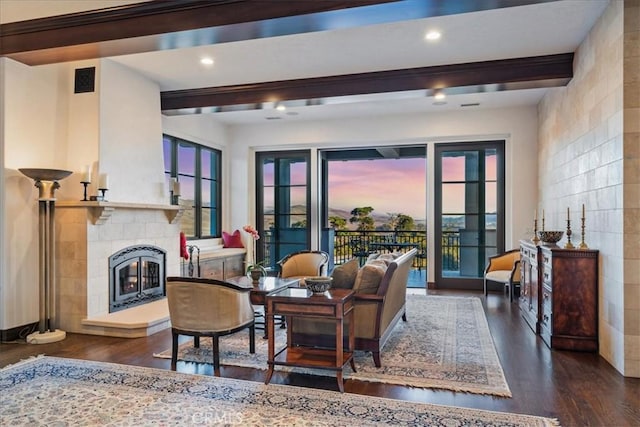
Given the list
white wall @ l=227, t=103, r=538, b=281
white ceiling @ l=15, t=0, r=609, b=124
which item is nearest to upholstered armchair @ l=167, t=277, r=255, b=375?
white ceiling @ l=15, t=0, r=609, b=124

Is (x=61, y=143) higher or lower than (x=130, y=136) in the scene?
lower

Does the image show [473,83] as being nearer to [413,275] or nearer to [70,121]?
[70,121]

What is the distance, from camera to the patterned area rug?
8.63ft

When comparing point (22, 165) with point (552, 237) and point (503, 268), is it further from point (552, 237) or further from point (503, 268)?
point (503, 268)

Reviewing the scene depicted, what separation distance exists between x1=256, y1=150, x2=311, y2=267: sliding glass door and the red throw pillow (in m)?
0.46

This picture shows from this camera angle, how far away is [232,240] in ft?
26.9

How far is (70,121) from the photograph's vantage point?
4.96m

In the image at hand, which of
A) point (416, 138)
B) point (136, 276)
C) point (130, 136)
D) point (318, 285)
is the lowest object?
point (136, 276)

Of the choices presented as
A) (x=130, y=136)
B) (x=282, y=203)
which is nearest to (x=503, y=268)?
(x=282, y=203)

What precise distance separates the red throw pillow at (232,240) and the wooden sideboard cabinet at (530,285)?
16.4 ft

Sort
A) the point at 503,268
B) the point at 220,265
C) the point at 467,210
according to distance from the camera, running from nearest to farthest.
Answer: the point at 503,268 → the point at 220,265 → the point at 467,210

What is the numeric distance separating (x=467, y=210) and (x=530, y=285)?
8.73ft

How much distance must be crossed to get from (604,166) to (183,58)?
440cm

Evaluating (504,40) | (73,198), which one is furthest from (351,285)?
(73,198)
